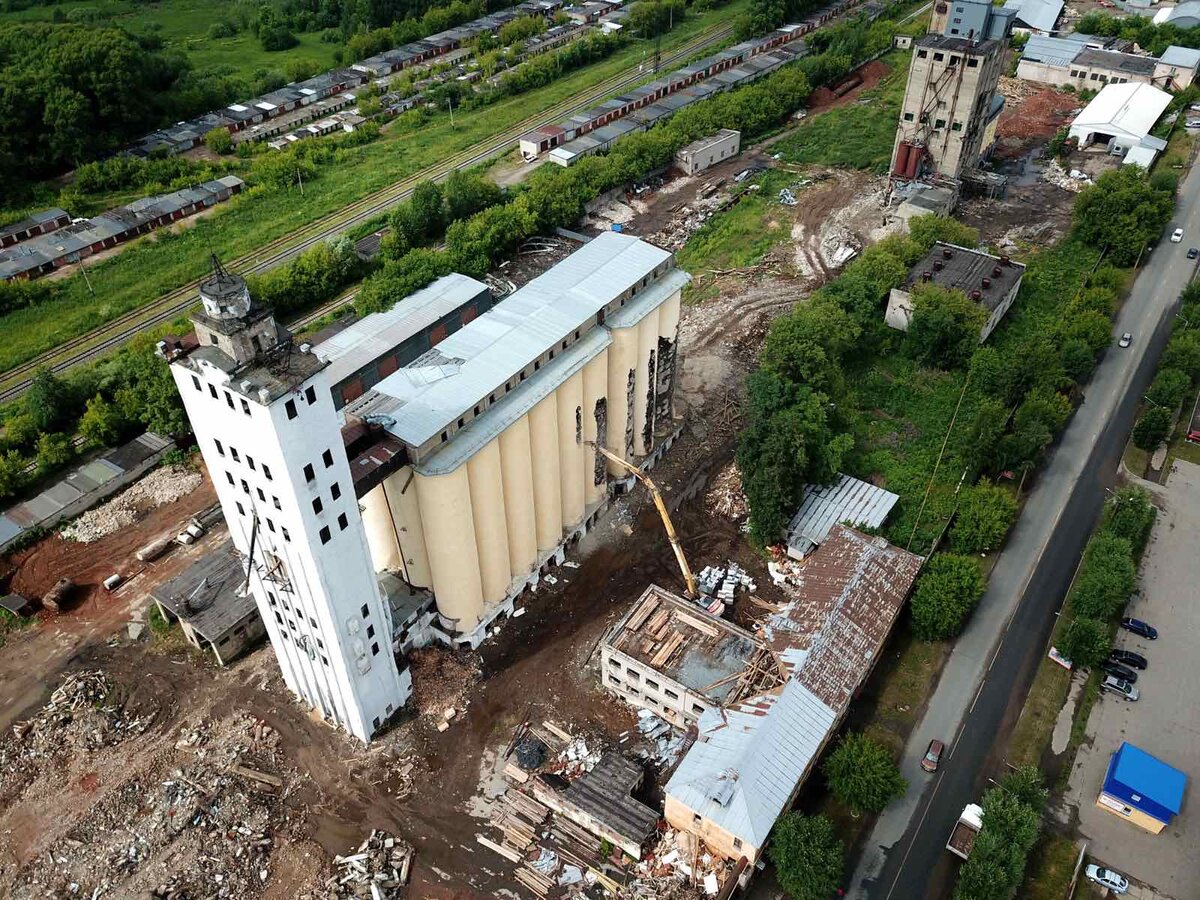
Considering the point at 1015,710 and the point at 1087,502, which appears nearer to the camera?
the point at 1015,710

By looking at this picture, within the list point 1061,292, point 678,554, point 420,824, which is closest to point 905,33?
point 1061,292

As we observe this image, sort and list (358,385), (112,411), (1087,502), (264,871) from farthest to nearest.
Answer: (112,411), (1087,502), (358,385), (264,871)

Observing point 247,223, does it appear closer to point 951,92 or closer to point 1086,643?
point 951,92

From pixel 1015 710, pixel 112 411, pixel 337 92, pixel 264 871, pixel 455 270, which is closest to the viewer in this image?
pixel 264 871

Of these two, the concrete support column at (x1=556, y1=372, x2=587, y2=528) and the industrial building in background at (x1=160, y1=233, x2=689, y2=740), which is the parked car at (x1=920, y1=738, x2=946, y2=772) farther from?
the concrete support column at (x1=556, y1=372, x2=587, y2=528)

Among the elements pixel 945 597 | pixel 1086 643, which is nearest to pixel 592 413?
pixel 945 597

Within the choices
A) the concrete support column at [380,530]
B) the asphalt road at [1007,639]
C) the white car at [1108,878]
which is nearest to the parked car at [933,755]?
the asphalt road at [1007,639]

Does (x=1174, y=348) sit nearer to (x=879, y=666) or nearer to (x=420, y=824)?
(x=879, y=666)
